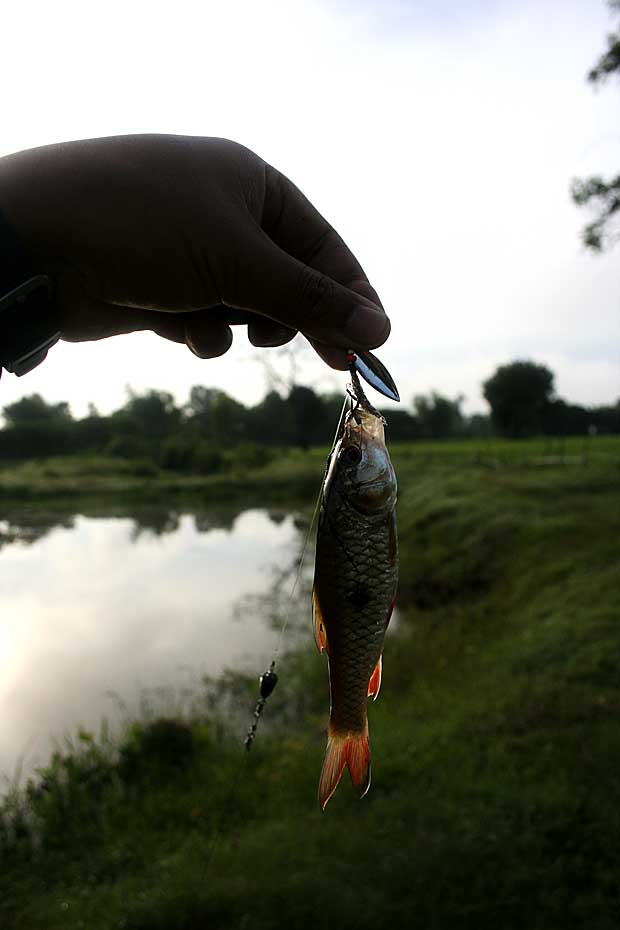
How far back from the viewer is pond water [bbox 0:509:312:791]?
10070 mm

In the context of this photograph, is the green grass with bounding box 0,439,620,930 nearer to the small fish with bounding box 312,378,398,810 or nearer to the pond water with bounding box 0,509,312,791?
the pond water with bounding box 0,509,312,791

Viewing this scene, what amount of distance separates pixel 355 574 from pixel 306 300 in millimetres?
772

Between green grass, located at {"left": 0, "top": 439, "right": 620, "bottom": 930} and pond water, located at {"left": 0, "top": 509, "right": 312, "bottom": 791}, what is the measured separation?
77.1 inches

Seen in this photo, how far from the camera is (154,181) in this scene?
1763mm

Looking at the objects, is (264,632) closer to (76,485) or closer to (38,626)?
(38,626)

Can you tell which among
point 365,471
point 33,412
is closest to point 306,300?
point 365,471

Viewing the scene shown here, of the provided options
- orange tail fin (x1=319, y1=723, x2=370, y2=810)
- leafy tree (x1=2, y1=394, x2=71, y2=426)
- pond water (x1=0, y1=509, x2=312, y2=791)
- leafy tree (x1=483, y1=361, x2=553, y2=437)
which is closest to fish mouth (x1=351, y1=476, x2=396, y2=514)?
orange tail fin (x1=319, y1=723, x2=370, y2=810)

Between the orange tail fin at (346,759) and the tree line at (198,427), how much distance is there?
16881 millimetres

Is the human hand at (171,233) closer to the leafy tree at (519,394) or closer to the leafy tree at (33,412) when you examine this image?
the leafy tree at (519,394)

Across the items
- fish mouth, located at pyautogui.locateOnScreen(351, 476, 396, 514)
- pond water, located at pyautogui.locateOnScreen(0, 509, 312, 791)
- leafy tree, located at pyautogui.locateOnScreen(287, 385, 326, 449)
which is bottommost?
pond water, located at pyautogui.locateOnScreen(0, 509, 312, 791)

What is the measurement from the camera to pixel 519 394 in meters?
16.7

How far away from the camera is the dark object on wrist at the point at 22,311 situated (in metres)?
1.75

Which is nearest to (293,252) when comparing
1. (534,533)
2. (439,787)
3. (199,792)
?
(439,787)

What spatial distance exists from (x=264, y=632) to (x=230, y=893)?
26.9 ft
